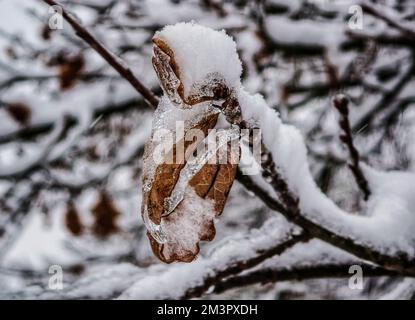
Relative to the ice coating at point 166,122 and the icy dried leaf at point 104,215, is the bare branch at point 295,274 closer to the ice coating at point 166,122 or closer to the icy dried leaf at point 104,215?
the ice coating at point 166,122

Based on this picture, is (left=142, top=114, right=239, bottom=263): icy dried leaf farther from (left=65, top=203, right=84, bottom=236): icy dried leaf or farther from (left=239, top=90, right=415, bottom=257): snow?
(left=65, top=203, right=84, bottom=236): icy dried leaf

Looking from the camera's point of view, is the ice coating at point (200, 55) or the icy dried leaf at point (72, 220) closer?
the ice coating at point (200, 55)

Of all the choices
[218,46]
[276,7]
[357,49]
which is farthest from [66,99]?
[218,46]

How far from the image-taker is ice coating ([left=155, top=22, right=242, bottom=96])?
43 centimetres

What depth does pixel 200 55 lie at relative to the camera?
46 centimetres

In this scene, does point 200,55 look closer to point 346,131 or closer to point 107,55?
point 107,55

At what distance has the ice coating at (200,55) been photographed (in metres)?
0.43

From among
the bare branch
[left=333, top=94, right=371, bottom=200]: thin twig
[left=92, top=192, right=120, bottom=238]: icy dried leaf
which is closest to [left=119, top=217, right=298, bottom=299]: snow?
the bare branch

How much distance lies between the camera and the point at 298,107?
9.03ft

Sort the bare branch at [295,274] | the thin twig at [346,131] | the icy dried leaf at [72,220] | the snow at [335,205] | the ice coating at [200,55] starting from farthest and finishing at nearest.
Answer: the icy dried leaf at [72,220]
the bare branch at [295,274]
the thin twig at [346,131]
the snow at [335,205]
the ice coating at [200,55]

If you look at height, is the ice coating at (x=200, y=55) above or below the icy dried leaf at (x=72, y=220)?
below

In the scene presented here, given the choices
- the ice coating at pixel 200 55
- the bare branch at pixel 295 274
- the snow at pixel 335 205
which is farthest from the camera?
the bare branch at pixel 295 274

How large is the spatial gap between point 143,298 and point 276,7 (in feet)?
6.81

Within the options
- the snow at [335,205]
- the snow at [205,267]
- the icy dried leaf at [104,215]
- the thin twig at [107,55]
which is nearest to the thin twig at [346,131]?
the snow at [335,205]
